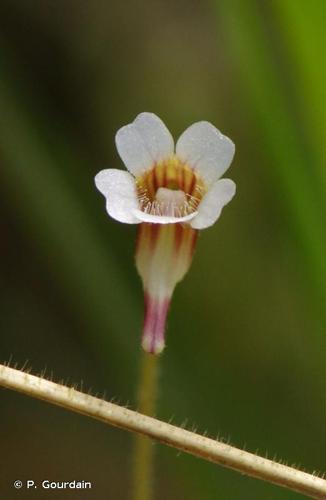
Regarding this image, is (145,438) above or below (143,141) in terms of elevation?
below

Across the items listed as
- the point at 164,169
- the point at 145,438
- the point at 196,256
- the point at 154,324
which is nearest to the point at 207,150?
the point at 164,169

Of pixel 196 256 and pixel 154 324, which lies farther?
pixel 196 256

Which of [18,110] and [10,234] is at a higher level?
[18,110]

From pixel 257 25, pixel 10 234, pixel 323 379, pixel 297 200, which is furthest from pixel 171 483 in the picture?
pixel 257 25

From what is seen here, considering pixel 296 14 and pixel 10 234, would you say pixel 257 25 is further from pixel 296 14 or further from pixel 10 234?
pixel 10 234

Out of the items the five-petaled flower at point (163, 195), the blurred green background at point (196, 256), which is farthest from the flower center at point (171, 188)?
the blurred green background at point (196, 256)

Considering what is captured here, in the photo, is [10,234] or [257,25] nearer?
[257,25]

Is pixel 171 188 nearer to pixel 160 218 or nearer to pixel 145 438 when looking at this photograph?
pixel 160 218
